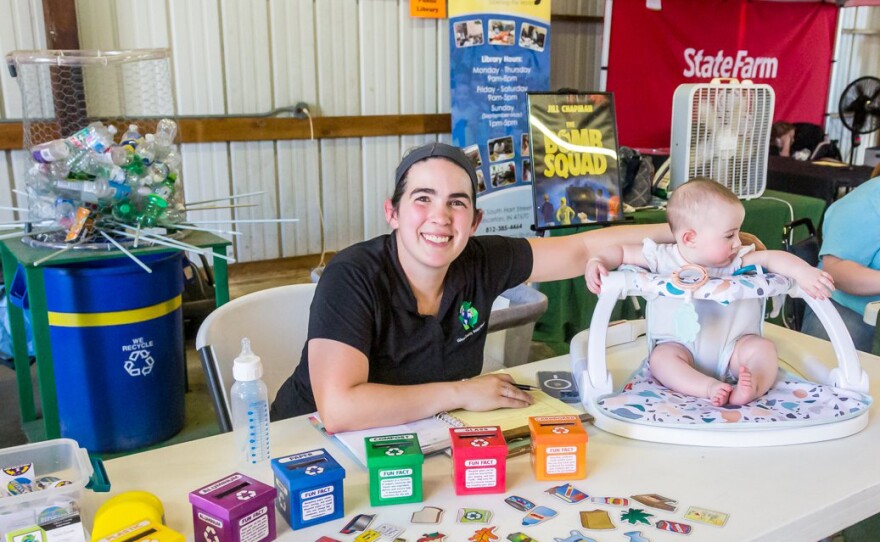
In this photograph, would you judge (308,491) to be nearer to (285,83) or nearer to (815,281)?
(815,281)

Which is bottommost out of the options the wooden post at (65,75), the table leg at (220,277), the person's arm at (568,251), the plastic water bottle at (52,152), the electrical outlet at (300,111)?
the table leg at (220,277)

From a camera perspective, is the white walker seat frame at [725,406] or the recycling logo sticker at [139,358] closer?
the white walker seat frame at [725,406]

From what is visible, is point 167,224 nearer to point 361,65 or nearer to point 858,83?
point 361,65

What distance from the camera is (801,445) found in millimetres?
1252

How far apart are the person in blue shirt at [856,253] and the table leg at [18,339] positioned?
2.79 meters

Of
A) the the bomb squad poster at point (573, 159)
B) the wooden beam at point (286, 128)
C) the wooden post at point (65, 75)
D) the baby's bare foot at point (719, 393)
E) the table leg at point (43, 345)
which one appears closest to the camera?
the baby's bare foot at point (719, 393)

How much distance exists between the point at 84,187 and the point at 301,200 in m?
2.35

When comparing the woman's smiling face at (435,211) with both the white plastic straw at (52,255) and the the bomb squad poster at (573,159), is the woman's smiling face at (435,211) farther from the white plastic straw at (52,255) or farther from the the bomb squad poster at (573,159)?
the the bomb squad poster at (573,159)

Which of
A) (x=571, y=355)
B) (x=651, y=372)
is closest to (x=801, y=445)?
(x=651, y=372)

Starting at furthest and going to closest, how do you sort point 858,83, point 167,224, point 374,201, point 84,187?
point 858,83 → point 374,201 → point 167,224 → point 84,187

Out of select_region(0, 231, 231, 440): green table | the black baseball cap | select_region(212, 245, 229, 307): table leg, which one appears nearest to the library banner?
select_region(212, 245, 229, 307): table leg

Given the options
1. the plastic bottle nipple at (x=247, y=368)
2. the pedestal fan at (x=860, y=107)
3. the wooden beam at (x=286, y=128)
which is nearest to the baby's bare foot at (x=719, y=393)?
the plastic bottle nipple at (x=247, y=368)

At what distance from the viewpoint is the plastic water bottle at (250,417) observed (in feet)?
3.90

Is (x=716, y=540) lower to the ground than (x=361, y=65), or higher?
lower
